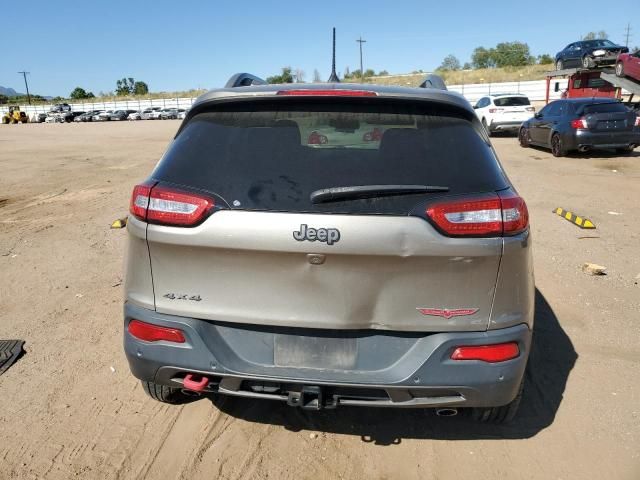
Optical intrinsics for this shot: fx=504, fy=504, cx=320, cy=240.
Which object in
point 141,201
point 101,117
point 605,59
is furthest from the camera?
point 101,117

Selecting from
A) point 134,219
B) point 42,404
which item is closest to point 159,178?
point 134,219

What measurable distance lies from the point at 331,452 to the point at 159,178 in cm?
166

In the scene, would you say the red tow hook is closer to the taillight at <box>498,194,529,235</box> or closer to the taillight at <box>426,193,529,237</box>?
the taillight at <box>426,193,529,237</box>

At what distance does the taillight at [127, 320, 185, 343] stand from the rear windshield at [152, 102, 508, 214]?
0.67 metres

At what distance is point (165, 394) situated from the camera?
3014 millimetres

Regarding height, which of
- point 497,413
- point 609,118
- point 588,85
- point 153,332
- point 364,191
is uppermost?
point 588,85

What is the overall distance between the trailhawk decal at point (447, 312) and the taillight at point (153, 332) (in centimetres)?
112

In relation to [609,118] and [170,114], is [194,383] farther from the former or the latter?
[170,114]

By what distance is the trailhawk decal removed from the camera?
2195 millimetres

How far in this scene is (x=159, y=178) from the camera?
2387 millimetres

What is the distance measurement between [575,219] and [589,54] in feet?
60.5

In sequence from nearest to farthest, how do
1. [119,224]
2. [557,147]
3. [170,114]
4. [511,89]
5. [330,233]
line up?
1. [330,233]
2. [119,224]
3. [557,147]
4. [511,89]
5. [170,114]

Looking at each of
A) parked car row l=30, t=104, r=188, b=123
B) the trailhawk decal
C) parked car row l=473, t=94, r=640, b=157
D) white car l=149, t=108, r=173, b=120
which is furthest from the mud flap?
white car l=149, t=108, r=173, b=120

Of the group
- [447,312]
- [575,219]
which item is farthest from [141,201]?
[575,219]
